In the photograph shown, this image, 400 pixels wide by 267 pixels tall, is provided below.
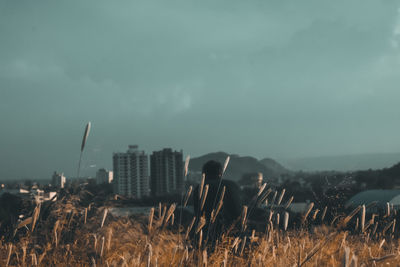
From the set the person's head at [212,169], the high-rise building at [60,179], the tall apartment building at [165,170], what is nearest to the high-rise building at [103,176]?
the tall apartment building at [165,170]

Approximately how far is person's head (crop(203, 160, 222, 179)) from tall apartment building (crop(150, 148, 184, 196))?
2780 inches

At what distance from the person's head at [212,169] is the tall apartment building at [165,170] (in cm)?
7060

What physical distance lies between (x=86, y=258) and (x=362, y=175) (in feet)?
142

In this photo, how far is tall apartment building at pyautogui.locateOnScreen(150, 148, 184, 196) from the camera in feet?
248

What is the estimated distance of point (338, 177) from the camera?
203 inches

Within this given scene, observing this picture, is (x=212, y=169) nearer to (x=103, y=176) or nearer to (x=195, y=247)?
(x=195, y=247)

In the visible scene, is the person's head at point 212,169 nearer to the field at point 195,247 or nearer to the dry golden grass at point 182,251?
the field at point 195,247

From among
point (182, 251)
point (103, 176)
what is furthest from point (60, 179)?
point (103, 176)

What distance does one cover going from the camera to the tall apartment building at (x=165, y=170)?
75.5 metres

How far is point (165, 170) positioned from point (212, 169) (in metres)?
73.4

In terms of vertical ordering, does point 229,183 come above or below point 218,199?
above

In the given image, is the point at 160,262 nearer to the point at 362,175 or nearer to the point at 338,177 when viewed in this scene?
the point at 338,177

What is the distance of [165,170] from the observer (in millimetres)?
77312

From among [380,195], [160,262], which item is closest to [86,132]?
[160,262]
